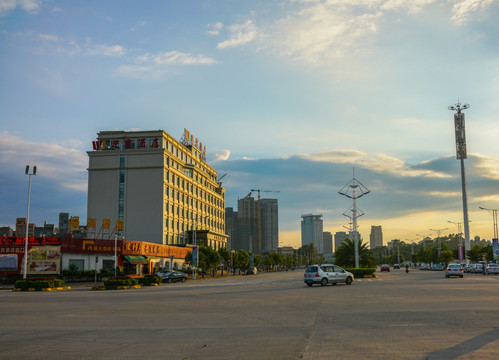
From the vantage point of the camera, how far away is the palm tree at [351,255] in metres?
64.4

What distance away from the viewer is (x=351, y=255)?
64.3m

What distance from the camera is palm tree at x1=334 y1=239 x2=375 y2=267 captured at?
2534 inches

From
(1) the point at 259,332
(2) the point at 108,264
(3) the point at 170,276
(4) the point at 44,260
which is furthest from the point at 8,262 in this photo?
(1) the point at 259,332

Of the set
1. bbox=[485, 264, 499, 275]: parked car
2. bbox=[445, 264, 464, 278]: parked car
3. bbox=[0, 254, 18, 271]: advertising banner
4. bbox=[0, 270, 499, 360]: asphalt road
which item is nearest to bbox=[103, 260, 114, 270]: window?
bbox=[0, 254, 18, 271]: advertising banner

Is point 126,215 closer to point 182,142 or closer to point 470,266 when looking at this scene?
point 182,142

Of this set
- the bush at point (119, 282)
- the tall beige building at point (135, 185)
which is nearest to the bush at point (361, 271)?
the bush at point (119, 282)

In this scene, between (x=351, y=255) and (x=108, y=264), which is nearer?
(x=351, y=255)

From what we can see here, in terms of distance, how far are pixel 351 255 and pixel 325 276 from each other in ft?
86.0

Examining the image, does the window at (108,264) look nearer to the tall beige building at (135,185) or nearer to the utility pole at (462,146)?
the tall beige building at (135,185)

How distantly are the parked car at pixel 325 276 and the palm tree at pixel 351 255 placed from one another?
24.3 m

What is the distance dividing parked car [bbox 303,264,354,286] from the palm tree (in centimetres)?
2432

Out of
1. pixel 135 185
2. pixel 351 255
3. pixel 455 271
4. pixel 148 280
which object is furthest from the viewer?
pixel 135 185

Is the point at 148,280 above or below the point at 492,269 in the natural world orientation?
below

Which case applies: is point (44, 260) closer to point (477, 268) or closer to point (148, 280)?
point (148, 280)
